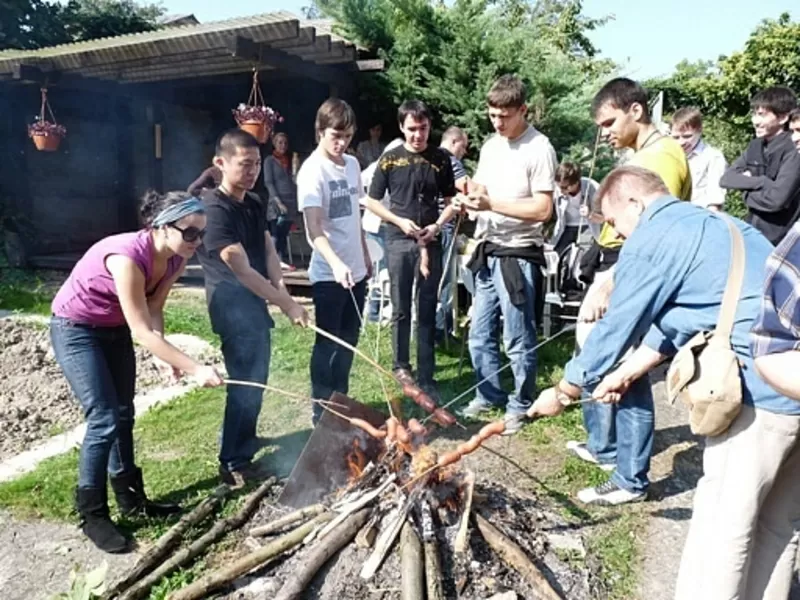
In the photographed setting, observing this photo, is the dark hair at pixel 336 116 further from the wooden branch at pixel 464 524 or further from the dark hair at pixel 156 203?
the wooden branch at pixel 464 524

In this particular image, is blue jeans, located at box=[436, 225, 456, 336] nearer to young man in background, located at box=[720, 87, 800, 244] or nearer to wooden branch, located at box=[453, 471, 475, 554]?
young man in background, located at box=[720, 87, 800, 244]

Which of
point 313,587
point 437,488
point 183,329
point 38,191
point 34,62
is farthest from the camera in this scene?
point 38,191

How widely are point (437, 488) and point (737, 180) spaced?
12.9ft

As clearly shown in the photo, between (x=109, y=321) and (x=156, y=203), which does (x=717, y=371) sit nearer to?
(x=156, y=203)

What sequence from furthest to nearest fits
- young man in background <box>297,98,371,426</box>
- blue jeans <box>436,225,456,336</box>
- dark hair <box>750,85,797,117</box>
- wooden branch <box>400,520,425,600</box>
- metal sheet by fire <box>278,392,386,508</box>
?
blue jeans <box>436,225,456,336</box>
dark hair <box>750,85,797,117</box>
young man in background <box>297,98,371,426</box>
metal sheet by fire <box>278,392,386,508</box>
wooden branch <box>400,520,425,600</box>

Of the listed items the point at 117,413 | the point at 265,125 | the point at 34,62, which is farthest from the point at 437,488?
the point at 34,62

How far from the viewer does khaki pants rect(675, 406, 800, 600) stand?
228cm

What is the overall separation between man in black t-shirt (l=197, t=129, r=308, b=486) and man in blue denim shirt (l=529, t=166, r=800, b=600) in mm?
1940

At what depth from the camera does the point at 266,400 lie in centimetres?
536

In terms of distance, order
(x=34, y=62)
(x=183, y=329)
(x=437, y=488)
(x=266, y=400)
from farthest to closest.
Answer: (x=34, y=62) < (x=183, y=329) < (x=266, y=400) < (x=437, y=488)

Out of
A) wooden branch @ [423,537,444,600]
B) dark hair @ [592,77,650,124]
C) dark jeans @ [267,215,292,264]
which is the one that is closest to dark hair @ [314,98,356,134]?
dark hair @ [592,77,650,124]

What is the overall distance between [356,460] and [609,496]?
142 centimetres

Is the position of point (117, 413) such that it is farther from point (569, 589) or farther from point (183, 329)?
point (183, 329)

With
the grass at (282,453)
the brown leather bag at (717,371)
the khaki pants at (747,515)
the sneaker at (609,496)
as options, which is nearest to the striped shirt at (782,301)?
the brown leather bag at (717,371)
